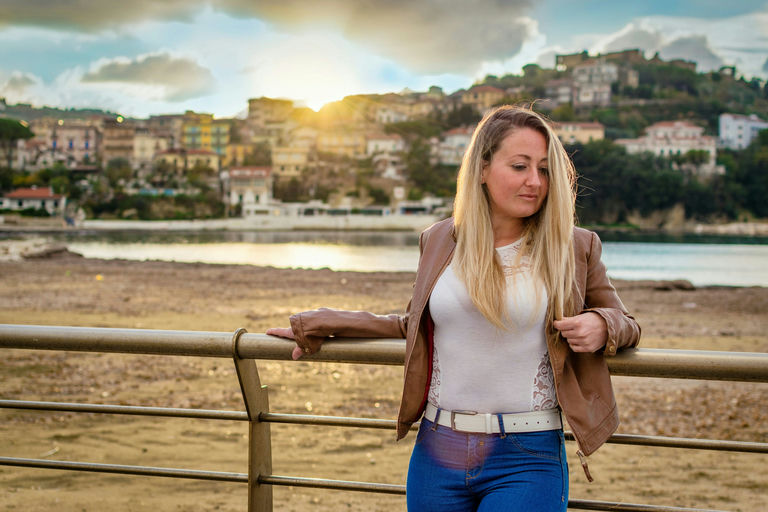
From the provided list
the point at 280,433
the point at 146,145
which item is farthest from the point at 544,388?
the point at 146,145

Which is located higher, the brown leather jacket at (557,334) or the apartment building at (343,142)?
the apartment building at (343,142)

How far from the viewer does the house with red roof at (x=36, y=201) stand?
3462 inches

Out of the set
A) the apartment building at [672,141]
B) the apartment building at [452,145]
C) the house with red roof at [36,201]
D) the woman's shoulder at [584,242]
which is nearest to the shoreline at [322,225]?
the house with red roof at [36,201]

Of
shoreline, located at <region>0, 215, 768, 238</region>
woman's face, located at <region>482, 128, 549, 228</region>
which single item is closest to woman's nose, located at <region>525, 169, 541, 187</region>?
woman's face, located at <region>482, 128, 549, 228</region>

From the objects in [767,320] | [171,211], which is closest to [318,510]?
[767,320]

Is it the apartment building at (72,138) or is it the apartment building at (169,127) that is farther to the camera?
the apartment building at (169,127)

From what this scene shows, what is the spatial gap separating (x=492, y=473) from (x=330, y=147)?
127 metres

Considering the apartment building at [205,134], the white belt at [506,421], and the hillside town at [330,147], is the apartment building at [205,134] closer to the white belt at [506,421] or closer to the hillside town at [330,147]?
the hillside town at [330,147]

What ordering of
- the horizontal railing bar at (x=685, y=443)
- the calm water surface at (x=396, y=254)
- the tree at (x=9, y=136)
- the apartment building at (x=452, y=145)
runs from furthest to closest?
the apartment building at (x=452, y=145) → the tree at (x=9, y=136) → the calm water surface at (x=396, y=254) → the horizontal railing bar at (x=685, y=443)

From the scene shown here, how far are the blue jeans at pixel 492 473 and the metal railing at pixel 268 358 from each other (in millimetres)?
127

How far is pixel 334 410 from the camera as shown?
21.7 ft

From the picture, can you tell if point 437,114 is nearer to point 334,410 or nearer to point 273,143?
point 273,143

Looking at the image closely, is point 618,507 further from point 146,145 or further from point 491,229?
point 146,145

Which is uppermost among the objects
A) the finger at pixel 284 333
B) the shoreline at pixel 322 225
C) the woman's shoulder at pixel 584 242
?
the woman's shoulder at pixel 584 242
